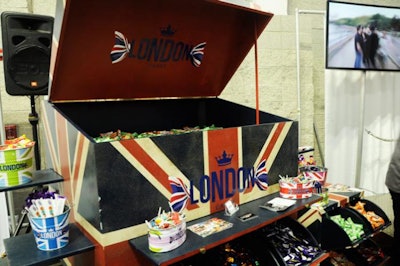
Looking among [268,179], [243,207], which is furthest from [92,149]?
[268,179]

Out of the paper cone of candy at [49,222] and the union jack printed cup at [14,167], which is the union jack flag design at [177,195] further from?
the union jack printed cup at [14,167]

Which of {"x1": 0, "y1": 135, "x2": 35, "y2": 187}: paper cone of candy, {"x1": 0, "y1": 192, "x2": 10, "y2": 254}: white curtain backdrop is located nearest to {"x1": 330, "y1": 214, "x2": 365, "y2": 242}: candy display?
{"x1": 0, "y1": 135, "x2": 35, "y2": 187}: paper cone of candy

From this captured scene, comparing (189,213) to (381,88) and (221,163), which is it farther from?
(381,88)

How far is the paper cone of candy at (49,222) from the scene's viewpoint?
1.07 meters

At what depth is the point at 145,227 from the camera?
119 cm

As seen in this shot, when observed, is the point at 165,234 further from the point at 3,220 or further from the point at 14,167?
the point at 3,220

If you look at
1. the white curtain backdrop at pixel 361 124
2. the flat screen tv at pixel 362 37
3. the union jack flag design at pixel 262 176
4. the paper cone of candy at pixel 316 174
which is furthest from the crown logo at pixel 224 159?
the white curtain backdrop at pixel 361 124

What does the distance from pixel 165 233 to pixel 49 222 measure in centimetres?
41

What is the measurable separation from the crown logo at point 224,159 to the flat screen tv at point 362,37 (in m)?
1.97

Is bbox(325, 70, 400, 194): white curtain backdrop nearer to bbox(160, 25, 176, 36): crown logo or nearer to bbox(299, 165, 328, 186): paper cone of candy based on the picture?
bbox(299, 165, 328, 186): paper cone of candy

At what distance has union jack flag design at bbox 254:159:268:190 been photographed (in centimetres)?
161

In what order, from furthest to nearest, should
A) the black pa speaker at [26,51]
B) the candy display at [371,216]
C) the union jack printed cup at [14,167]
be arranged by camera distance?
1. the candy display at [371,216]
2. the black pa speaker at [26,51]
3. the union jack printed cup at [14,167]

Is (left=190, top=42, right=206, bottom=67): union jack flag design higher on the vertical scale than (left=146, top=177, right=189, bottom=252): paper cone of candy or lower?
higher

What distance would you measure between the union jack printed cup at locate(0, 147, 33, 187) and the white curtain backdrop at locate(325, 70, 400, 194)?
303 cm
